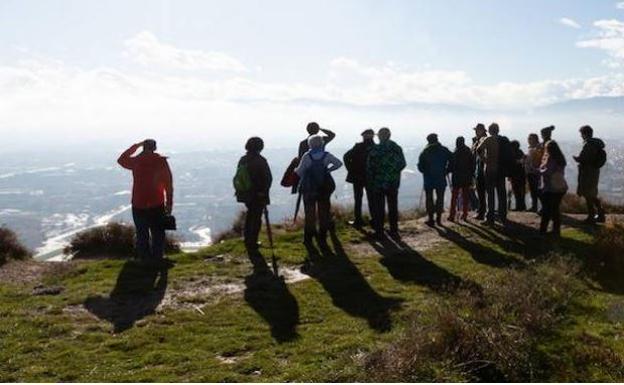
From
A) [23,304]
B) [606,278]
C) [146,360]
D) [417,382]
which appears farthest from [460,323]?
[23,304]

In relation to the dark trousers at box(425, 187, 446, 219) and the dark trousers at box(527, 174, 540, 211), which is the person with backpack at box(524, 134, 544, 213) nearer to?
the dark trousers at box(527, 174, 540, 211)

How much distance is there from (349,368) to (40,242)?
146 metres

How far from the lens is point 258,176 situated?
13.1m

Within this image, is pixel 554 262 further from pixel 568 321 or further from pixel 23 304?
pixel 23 304

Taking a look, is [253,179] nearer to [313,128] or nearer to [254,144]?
[254,144]

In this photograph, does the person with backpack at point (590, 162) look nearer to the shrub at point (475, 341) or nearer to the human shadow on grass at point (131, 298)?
the shrub at point (475, 341)

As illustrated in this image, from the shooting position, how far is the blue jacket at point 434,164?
53.1ft

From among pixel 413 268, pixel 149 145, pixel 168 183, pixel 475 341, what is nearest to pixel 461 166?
pixel 413 268

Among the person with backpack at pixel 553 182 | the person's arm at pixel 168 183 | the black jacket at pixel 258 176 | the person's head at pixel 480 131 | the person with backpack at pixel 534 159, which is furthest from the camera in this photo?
the person with backpack at pixel 534 159

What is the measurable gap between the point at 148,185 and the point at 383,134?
5466 mm

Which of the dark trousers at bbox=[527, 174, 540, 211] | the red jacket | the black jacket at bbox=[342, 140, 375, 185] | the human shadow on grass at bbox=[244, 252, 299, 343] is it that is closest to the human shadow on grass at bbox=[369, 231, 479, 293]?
the black jacket at bbox=[342, 140, 375, 185]

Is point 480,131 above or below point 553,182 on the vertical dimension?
above

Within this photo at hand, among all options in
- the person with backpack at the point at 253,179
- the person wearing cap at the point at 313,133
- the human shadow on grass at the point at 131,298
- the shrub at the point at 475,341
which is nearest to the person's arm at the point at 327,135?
the person wearing cap at the point at 313,133

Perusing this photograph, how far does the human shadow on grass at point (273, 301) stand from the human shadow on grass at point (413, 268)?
2.33 meters
